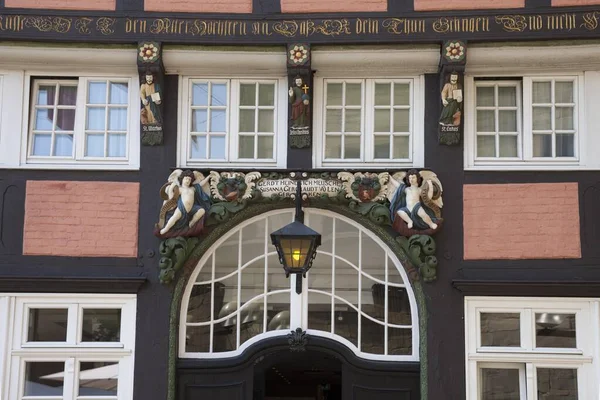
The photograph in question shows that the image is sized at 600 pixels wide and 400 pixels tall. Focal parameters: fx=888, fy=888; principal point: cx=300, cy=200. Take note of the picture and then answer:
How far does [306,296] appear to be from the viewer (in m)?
9.51

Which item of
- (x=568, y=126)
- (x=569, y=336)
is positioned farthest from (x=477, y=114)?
(x=569, y=336)

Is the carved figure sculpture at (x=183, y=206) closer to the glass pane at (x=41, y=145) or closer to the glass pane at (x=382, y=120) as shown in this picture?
the glass pane at (x=41, y=145)

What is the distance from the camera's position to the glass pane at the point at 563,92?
959 cm

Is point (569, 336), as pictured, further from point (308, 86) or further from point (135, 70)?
point (135, 70)

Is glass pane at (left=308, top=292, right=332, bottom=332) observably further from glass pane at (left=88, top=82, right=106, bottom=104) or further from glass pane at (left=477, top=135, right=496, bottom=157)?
glass pane at (left=88, top=82, right=106, bottom=104)

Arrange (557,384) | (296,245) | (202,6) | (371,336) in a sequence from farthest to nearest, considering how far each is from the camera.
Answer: (202,6) < (371,336) < (557,384) < (296,245)

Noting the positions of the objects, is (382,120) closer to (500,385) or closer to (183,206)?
(183,206)

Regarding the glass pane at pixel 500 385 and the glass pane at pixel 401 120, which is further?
the glass pane at pixel 401 120

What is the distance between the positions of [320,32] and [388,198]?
1.92 meters

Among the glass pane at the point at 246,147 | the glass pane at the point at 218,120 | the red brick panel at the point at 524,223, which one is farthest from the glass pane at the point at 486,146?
the glass pane at the point at 218,120

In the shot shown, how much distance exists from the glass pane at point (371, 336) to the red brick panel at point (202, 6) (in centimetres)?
360

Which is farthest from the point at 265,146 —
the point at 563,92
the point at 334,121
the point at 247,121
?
the point at 563,92

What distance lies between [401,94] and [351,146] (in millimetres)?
794

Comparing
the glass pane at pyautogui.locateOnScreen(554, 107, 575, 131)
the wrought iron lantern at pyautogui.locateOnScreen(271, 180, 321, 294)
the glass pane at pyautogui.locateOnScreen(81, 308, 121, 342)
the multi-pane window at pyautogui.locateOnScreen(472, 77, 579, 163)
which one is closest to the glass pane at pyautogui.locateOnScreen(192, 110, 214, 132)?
the wrought iron lantern at pyautogui.locateOnScreen(271, 180, 321, 294)
